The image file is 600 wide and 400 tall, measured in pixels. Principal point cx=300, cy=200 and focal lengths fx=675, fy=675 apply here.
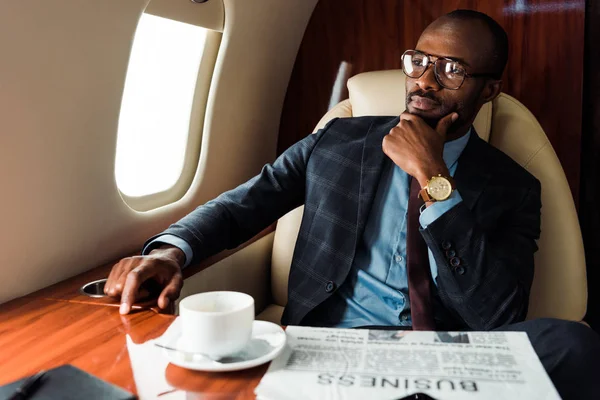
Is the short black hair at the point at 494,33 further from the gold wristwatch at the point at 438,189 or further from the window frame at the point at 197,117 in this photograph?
the window frame at the point at 197,117

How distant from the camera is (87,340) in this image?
1.15 meters

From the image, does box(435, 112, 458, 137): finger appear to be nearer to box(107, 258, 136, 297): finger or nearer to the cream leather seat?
the cream leather seat

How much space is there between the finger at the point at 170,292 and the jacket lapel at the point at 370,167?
49 centimetres

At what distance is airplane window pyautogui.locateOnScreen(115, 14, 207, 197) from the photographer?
6.60 ft

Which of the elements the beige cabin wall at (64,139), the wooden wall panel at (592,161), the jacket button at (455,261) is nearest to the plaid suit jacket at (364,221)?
the jacket button at (455,261)

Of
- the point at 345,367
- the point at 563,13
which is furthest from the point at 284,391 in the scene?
the point at 563,13

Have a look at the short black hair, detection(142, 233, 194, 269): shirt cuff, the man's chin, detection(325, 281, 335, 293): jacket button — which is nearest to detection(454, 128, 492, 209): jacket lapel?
the man's chin

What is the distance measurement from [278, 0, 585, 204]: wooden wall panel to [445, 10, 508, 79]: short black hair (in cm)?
42

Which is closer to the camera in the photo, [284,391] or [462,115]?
[284,391]

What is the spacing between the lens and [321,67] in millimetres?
2521

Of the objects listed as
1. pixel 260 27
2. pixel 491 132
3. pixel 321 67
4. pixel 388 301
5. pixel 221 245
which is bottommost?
pixel 388 301

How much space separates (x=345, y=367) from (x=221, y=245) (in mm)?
788

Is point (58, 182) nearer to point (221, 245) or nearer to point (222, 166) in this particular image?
point (221, 245)

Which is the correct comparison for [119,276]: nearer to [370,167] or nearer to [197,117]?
[370,167]
